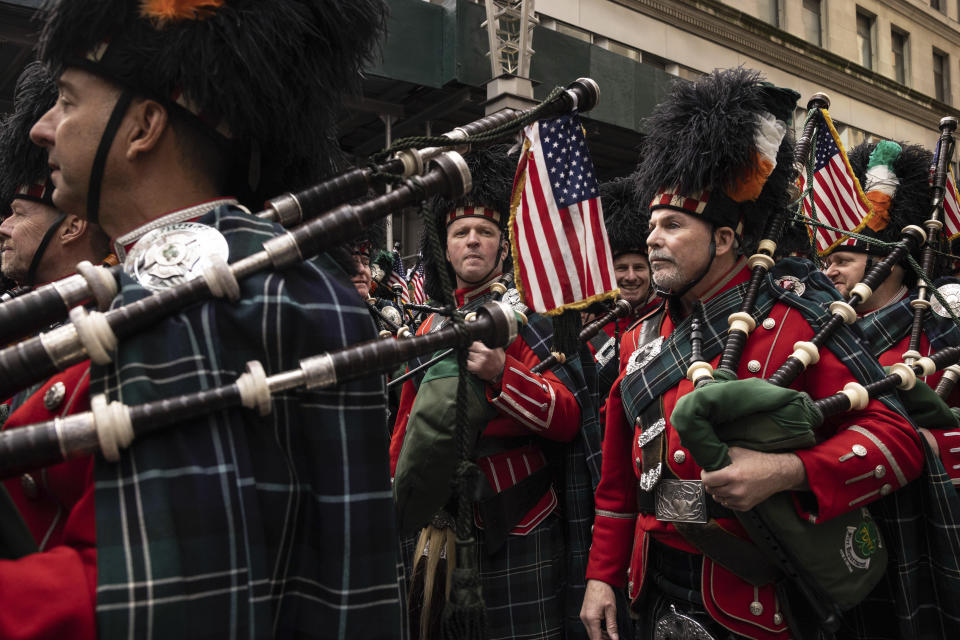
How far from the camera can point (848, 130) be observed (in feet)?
67.6

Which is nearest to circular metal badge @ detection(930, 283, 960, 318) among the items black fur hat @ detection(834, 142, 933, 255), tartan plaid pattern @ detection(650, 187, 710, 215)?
black fur hat @ detection(834, 142, 933, 255)

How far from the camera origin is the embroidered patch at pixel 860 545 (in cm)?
236

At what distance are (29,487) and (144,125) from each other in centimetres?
73

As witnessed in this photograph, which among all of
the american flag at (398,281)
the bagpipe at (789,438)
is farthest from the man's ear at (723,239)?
the american flag at (398,281)

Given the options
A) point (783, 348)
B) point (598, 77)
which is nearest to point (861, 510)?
point (783, 348)

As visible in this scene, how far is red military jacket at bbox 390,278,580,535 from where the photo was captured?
3035 mm

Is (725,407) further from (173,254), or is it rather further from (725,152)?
(173,254)

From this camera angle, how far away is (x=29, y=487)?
136 cm

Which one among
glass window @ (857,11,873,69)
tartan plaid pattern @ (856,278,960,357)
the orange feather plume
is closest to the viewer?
the orange feather plume

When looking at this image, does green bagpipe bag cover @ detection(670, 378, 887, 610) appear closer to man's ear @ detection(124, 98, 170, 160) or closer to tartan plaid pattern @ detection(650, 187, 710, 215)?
tartan plaid pattern @ detection(650, 187, 710, 215)

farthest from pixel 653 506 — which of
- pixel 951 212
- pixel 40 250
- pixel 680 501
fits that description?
pixel 951 212

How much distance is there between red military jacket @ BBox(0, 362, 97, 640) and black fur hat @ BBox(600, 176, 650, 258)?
4.14m

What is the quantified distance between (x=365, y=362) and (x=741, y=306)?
170cm

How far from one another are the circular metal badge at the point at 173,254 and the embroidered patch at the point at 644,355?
1.81m
